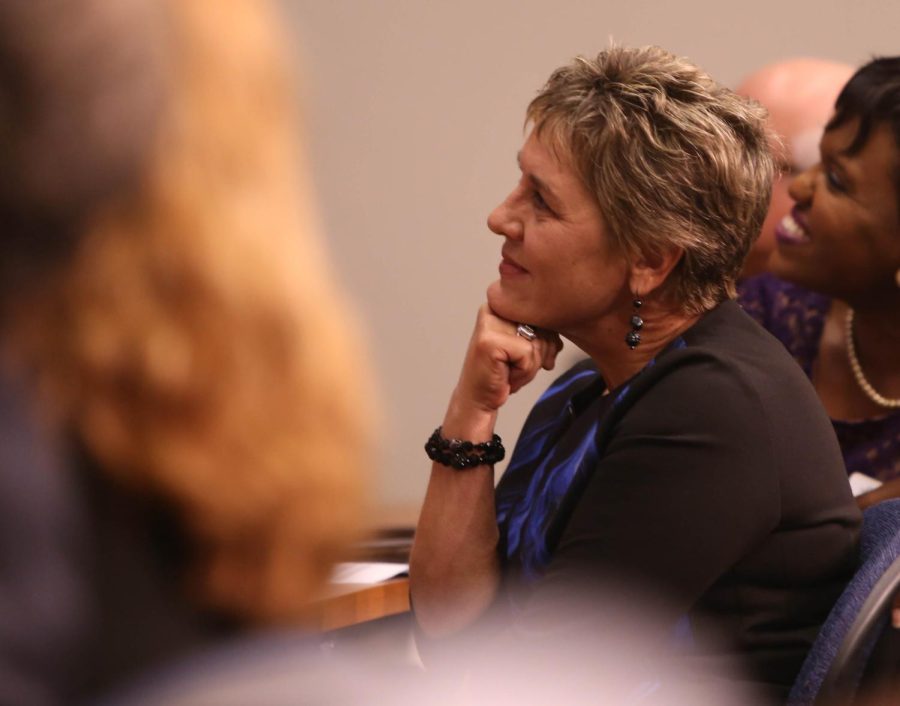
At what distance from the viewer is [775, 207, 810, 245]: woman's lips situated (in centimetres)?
230

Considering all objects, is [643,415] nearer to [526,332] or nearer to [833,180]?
[526,332]

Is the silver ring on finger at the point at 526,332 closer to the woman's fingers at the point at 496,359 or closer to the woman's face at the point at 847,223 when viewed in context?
the woman's fingers at the point at 496,359

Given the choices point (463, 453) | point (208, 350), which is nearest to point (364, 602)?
point (463, 453)

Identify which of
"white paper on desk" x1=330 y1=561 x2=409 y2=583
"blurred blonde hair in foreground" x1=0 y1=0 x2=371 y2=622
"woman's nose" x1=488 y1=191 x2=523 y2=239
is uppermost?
"blurred blonde hair in foreground" x1=0 y1=0 x2=371 y2=622

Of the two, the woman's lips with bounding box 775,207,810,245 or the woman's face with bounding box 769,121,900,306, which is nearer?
the woman's face with bounding box 769,121,900,306

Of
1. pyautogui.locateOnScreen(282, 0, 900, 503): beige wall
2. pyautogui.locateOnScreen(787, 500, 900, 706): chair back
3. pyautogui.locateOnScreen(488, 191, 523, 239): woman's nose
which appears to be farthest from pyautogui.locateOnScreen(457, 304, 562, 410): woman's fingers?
pyautogui.locateOnScreen(282, 0, 900, 503): beige wall

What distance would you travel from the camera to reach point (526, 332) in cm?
167

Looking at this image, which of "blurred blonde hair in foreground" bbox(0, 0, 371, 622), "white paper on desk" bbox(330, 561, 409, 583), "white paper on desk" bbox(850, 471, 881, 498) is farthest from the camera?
"white paper on desk" bbox(850, 471, 881, 498)

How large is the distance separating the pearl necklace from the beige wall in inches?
42.0

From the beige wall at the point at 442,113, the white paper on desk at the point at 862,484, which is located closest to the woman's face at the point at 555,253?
the white paper on desk at the point at 862,484

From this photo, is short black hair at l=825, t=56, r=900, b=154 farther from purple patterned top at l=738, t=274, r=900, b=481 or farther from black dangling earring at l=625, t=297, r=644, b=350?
black dangling earring at l=625, t=297, r=644, b=350

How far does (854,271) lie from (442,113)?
1.28 m

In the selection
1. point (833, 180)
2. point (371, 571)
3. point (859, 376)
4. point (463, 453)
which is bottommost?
point (371, 571)

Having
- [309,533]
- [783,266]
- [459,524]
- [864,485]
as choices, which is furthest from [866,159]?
[309,533]
